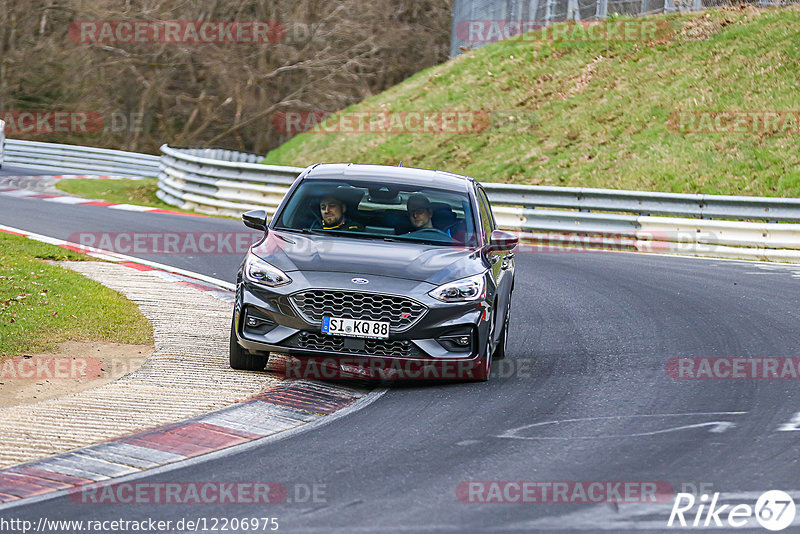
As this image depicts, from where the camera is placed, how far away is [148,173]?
37.8 m

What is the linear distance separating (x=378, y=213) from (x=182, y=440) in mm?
3340

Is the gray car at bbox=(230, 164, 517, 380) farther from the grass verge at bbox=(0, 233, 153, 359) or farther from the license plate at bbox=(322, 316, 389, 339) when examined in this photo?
the grass verge at bbox=(0, 233, 153, 359)

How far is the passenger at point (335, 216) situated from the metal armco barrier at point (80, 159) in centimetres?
2851

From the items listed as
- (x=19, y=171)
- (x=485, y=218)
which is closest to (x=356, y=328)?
(x=485, y=218)

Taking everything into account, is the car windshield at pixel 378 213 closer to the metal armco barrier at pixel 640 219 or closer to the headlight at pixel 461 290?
the headlight at pixel 461 290

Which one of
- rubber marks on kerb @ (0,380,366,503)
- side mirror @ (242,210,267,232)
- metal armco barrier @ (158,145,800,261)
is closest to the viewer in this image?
rubber marks on kerb @ (0,380,366,503)

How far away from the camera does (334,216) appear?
385 inches

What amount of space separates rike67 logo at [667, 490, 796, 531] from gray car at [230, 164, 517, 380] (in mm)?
3022

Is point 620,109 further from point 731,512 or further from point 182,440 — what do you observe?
point 731,512

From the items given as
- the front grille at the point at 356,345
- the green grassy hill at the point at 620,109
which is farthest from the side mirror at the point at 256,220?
the green grassy hill at the point at 620,109

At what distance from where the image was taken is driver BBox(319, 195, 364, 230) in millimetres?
9734

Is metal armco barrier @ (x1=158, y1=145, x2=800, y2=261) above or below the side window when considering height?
below

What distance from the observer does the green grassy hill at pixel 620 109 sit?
2644cm

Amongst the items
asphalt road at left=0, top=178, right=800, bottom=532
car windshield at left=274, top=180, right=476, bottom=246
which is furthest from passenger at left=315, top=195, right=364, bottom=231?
asphalt road at left=0, top=178, right=800, bottom=532
